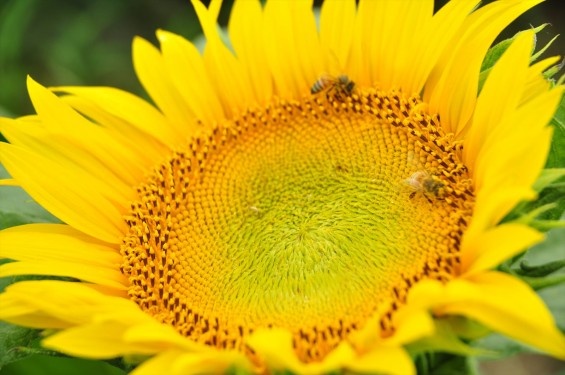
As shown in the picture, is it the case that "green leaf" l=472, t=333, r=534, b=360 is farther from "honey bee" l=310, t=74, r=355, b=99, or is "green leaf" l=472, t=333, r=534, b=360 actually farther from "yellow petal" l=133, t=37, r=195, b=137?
"yellow petal" l=133, t=37, r=195, b=137

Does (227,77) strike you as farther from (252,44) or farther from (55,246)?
(55,246)

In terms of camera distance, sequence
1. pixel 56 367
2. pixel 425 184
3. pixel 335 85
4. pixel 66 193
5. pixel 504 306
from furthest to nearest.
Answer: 1. pixel 56 367
2. pixel 335 85
3. pixel 66 193
4. pixel 425 184
5. pixel 504 306

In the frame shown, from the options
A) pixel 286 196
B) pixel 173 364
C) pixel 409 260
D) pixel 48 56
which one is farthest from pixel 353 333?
pixel 48 56

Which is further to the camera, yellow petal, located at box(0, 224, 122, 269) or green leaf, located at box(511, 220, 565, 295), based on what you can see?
yellow petal, located at box(0, 224, 122, 269)

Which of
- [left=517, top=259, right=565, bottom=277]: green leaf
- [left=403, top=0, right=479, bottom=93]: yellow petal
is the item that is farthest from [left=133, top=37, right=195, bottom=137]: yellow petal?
[left=517, top=259, right=565, bottom=277]: green leaf

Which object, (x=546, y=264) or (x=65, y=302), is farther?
(x=65, y=302)

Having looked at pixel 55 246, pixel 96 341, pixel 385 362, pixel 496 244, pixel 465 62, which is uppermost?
pixel 465 62

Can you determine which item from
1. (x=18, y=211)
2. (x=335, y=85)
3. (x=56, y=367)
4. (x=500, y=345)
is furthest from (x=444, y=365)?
(x=56, y=367)
